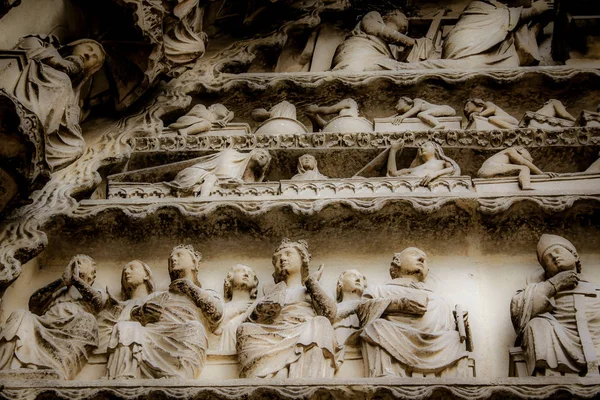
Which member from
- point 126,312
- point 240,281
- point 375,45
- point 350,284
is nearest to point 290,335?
point 350,284

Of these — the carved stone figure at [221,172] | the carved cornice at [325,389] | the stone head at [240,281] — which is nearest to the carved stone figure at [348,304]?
the stone head at [240,281]

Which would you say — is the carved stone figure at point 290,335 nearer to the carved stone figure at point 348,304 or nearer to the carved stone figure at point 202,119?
the carved stone figure at point 348,304

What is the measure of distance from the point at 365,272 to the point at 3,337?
270 centimetres

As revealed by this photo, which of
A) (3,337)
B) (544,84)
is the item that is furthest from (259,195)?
(544,84)

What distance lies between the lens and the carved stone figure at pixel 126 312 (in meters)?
7.53

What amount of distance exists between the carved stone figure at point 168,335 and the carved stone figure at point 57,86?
171cm

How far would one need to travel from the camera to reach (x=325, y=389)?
6984 millimetres

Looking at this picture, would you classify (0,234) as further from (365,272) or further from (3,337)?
(365,272)

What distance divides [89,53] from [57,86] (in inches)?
34.3

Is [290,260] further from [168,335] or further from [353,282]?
[168,335]

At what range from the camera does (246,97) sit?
1106 cm

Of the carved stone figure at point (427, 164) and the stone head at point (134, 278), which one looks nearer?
the stone head at point (134, 278)

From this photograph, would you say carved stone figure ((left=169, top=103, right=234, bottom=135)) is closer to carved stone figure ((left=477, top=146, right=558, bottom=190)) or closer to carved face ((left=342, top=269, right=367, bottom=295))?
carved stone figure ((left=477, top=146, right=558, bottom=190))

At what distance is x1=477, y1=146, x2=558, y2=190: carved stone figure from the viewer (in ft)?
30.0
